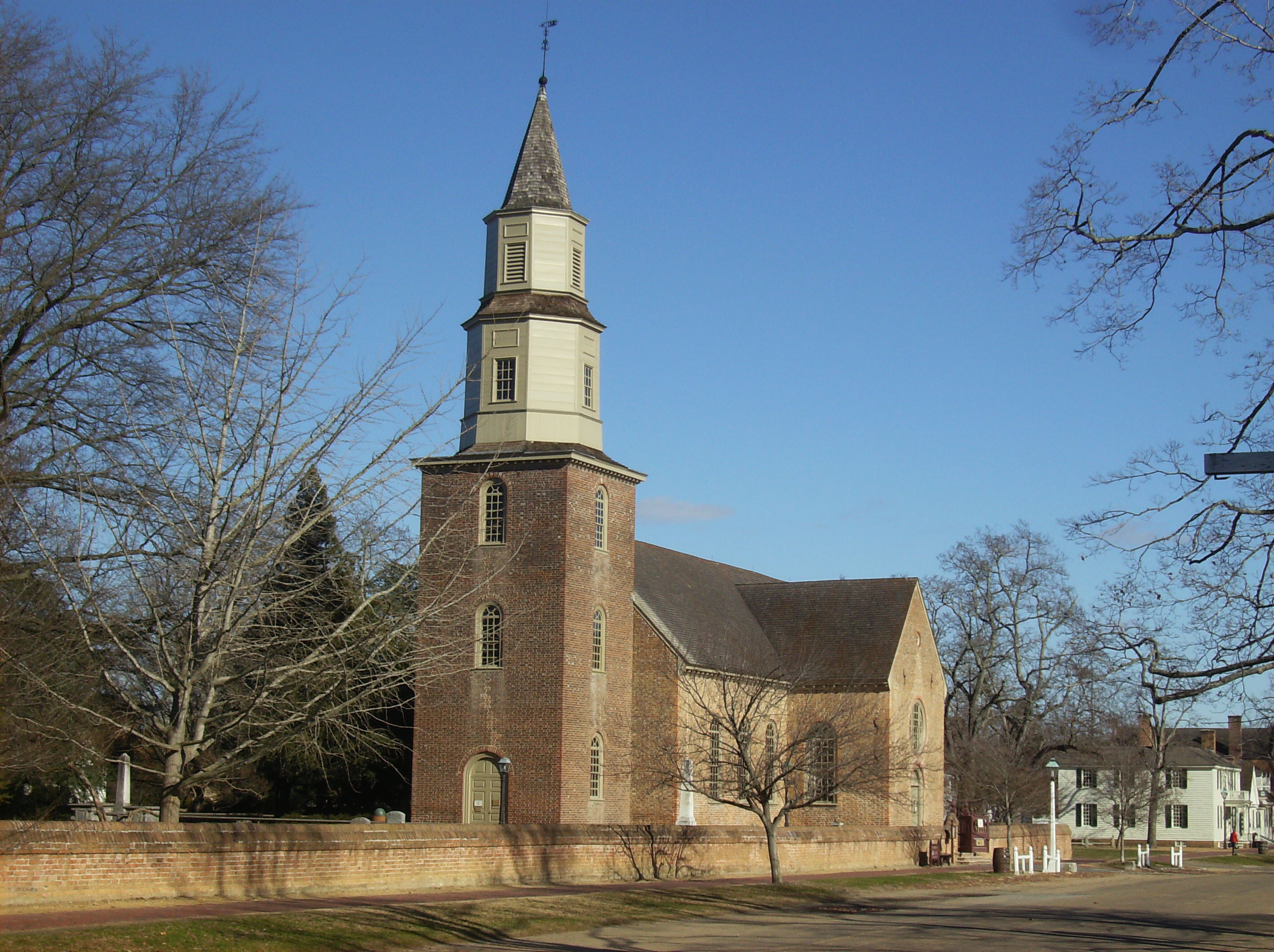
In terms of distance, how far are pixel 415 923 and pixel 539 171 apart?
82.4ft

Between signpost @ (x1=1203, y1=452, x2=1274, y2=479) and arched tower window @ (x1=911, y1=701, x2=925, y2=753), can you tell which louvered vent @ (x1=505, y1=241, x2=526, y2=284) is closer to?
arched tower window @ (x1=911, y1=701, x2=925, y2=753)

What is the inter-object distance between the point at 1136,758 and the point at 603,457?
36540mm

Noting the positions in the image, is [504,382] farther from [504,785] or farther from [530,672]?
[504,785]

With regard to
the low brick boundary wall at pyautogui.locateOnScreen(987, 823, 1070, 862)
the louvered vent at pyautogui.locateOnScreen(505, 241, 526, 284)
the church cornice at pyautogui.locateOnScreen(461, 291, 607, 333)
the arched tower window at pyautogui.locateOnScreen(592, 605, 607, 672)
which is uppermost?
the louvered vent at pyautogui.locateOnScreen(505, 241, 526, 284)

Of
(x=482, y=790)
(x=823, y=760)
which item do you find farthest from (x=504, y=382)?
(x=823, y=760)

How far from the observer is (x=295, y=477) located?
18469 mm

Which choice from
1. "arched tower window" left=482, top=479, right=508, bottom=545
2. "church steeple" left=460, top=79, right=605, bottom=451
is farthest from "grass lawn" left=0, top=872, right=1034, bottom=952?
"church steeple" left=460, top=79, right=605, bottom=451

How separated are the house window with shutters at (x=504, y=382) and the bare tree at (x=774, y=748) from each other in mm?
9508

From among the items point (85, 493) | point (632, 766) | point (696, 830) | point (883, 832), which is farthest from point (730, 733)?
point (85, 493)

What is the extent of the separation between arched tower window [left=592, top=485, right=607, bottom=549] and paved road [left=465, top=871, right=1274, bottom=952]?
1273 centimetres

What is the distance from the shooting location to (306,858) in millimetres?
23422

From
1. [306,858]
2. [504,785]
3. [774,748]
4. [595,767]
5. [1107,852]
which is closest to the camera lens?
[306,858]

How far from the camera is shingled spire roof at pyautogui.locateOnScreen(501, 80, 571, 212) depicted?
4009cm

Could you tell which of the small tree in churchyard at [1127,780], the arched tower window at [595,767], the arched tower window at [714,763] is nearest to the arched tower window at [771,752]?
the arched tower window at [714,763]
